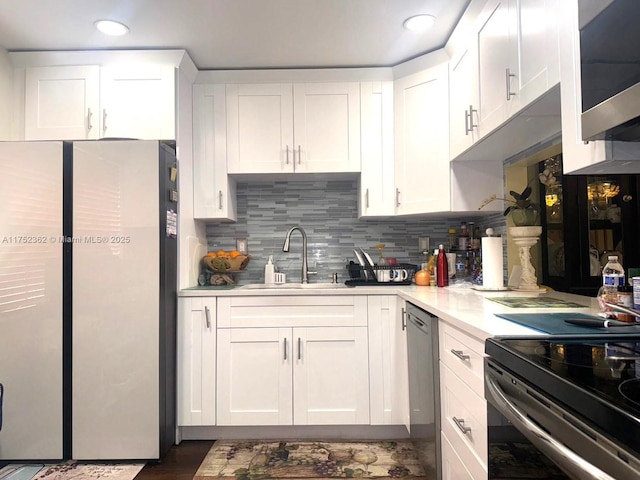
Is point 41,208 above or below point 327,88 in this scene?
below

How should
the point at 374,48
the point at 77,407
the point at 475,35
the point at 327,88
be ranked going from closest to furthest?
the point at 475,35
the point at 77,407
the point at 374,48
the point at 327,88

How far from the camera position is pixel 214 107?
257cm

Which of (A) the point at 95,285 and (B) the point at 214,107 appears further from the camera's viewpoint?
(B) the point at 214,107

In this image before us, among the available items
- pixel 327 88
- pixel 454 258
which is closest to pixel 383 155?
pixel 327 88

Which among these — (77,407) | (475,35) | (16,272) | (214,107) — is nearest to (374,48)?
(475,35)

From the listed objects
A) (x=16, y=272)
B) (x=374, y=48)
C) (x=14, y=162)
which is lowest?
(x=16, y=272)

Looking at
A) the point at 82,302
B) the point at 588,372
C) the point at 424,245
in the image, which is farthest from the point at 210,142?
the point at 588,372

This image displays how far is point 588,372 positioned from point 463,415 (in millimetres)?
658

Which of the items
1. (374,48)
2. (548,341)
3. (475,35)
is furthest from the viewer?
(374,48)

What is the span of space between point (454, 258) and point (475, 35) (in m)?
1.34

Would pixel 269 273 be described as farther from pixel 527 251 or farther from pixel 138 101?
pixel 527 251

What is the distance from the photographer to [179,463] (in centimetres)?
205

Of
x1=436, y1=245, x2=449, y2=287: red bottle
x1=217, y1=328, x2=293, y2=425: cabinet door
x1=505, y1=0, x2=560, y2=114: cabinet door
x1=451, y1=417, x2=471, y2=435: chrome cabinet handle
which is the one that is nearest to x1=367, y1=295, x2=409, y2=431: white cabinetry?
x1=436, y1=245, x2=449, y2=287: red bottle

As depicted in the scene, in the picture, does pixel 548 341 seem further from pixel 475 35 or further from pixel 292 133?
pixel 292 133
